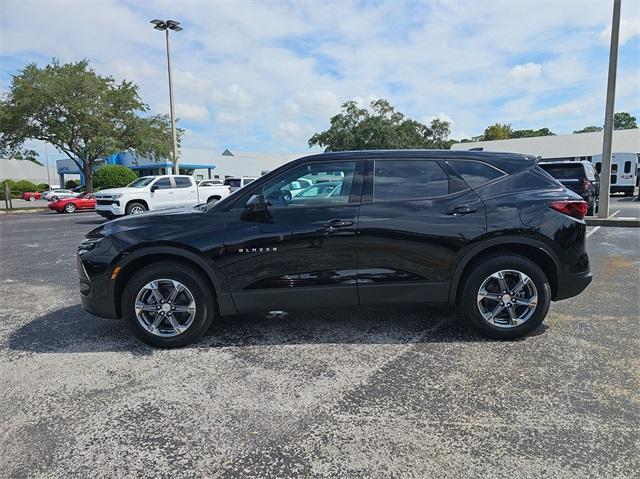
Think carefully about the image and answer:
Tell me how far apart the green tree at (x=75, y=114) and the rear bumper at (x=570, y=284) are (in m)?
32.4

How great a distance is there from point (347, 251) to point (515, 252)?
158 cm

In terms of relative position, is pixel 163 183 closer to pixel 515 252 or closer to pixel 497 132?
pixel 515 252

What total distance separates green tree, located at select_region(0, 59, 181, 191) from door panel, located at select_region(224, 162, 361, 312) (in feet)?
101

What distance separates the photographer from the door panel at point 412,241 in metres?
3.93

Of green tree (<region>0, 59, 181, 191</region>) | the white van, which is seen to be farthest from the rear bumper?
green tree (<region>0, 59, 181, 191</region>)

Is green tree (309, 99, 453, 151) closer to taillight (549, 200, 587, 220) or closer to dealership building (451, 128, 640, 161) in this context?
dealership building (451, 128, 640, 161)

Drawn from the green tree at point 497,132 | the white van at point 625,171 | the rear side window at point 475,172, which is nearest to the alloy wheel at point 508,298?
the rear side window at point 475,172

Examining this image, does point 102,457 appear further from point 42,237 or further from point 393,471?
point 42,237

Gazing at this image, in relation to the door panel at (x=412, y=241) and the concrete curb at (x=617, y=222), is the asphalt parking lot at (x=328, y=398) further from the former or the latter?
the concrete curb at (x=617, y=222)

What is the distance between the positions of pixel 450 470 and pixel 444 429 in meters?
0.38

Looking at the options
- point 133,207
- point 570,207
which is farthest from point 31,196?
point 570,207

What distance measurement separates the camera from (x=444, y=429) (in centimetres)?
271

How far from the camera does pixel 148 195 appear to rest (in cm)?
1684

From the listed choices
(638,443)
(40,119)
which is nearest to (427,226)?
(638,443)
